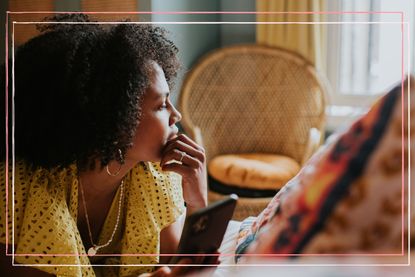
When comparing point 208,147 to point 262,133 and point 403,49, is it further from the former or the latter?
point 403,49

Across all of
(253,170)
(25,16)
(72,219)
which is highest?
(25,16)

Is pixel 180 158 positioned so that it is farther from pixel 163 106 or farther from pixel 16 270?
pixel 16 270

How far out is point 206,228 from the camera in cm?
67

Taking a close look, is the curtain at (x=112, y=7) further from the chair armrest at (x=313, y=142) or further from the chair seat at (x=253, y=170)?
the chair armrest at (x=313, y=142)

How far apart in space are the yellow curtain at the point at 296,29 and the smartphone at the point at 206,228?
357mm

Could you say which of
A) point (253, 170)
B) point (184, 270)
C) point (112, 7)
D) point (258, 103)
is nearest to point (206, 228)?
point (184, 270)

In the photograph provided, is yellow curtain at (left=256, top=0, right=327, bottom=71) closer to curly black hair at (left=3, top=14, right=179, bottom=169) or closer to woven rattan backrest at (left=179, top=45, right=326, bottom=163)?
woven rattan backrest at (left=179, top=45, right=326, bottom=163)

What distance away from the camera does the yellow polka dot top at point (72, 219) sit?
758 millimetres

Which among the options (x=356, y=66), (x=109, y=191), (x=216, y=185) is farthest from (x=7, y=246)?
(x=356, y=66)

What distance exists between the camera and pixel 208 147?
1.28m

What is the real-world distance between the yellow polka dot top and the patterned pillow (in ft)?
0.86

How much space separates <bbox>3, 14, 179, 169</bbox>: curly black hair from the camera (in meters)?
0.70

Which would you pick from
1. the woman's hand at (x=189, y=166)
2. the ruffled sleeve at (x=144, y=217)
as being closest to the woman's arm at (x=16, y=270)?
the ruffled sleeve at (x=144, y=217)

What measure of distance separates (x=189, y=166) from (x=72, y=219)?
0.17 meters
